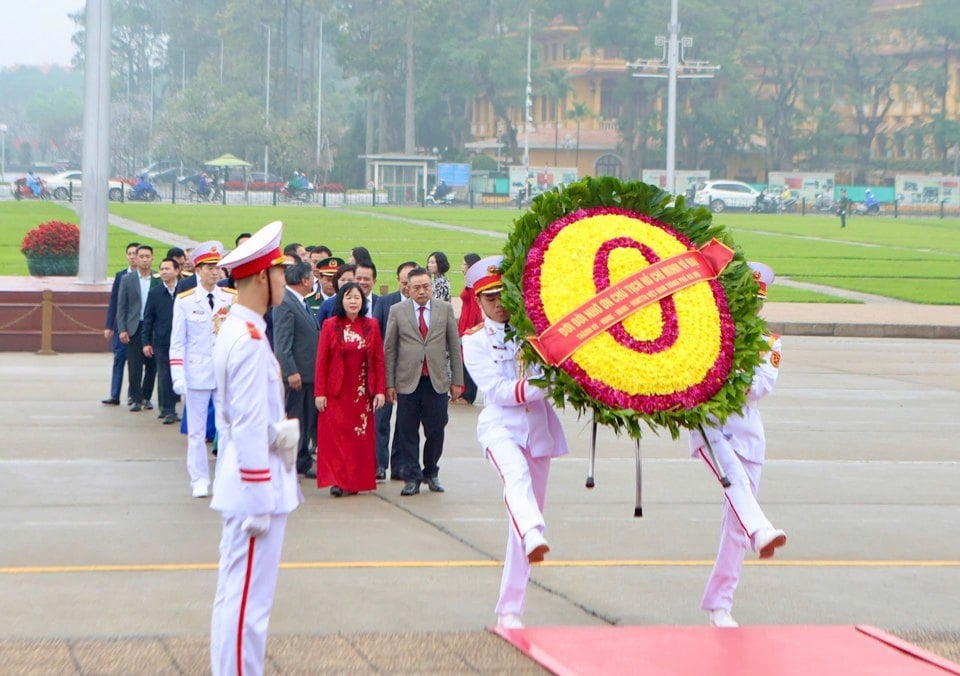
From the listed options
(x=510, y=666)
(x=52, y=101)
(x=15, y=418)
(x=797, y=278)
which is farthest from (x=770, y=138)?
(x=52, y=101)

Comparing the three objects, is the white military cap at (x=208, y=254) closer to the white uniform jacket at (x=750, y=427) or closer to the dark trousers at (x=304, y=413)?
the dark trousers at (x=304, y=413)

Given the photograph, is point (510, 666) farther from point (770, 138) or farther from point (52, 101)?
point (52, 101)

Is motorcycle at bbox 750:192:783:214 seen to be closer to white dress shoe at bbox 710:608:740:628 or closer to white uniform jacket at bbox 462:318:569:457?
white dress shoe at bbox 710:608:740:628

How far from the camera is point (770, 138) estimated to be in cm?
9538

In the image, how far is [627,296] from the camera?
647 centimetres

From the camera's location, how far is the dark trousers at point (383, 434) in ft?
36.3

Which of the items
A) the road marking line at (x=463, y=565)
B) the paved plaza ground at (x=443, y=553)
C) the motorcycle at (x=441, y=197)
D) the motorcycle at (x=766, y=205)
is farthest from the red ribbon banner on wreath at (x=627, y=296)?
the motorcycle at (x=441, y=197)

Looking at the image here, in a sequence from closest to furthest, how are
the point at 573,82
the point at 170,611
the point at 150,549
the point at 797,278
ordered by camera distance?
the point at 170,611 → the point at 150,549 → the point at 797,278 → the point at 573,82

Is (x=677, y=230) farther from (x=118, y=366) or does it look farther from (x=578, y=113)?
(x=578, y=113)

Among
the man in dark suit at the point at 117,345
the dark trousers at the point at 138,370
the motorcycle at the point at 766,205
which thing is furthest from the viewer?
the motorcycle at the point at 766,205

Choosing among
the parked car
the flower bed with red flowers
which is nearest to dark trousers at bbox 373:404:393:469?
the flower bed with red flowers

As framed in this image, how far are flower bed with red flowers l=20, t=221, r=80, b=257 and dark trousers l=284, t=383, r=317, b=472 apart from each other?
1440 centimetres

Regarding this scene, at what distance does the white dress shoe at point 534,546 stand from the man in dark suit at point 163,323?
721 cm

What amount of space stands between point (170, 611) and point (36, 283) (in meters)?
15.4
